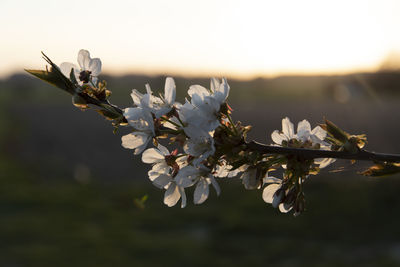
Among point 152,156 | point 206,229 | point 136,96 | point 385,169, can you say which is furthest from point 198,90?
point 206,229

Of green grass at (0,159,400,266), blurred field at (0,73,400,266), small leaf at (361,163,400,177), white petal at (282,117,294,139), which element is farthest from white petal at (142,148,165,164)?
green grass at (0,159,400,266)

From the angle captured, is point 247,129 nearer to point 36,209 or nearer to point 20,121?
point 36,209

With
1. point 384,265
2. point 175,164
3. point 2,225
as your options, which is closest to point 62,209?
point 2,225

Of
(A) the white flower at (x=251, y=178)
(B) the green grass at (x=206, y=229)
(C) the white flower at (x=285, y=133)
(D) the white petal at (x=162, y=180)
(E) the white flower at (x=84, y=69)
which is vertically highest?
(E) the white flower at (x=84, y=69)

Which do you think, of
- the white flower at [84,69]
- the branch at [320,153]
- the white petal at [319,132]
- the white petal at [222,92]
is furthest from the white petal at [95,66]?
the white petal at [319,132]

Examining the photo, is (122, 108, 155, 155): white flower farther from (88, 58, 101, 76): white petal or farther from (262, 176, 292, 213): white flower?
(262, 176, 292, 213): white flower

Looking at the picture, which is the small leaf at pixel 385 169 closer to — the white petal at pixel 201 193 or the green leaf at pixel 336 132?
the green leaf at pixel 336 132
